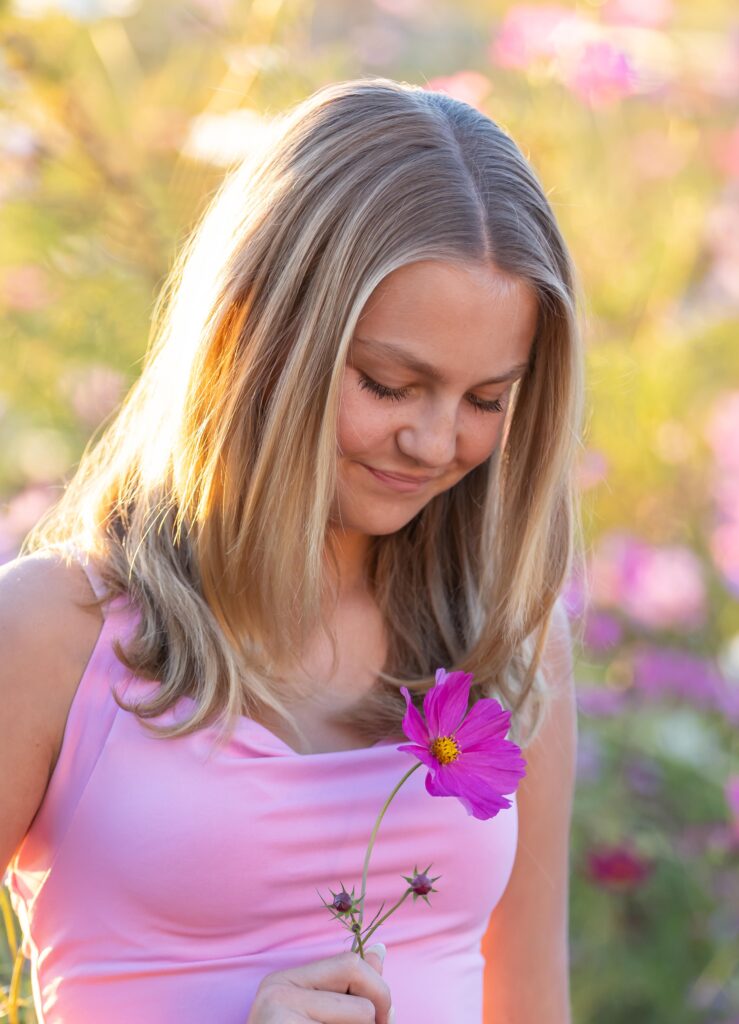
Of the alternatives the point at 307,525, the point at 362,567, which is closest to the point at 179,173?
the point at 362,567

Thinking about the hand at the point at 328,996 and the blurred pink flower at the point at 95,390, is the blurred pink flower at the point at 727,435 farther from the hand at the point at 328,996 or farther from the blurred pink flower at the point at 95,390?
the hand at the point at 328,996

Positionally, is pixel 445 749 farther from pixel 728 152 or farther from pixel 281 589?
pixel 728 152

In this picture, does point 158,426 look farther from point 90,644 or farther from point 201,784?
Answer: point 201,784

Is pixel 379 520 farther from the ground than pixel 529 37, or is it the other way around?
pixel 529 37

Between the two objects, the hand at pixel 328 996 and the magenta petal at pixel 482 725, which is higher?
the magenta petal at pixel 482 725

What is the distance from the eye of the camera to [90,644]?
4.32 feet

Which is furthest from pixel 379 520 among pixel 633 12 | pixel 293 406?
pixel 633 12

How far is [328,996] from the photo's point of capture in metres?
1.17

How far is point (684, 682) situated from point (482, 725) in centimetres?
184

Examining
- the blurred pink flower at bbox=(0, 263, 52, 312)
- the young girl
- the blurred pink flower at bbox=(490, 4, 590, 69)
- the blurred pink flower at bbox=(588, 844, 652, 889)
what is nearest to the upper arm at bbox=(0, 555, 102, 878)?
the young girl

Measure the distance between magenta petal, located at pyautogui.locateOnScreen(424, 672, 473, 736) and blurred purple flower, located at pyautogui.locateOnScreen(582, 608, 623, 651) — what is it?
1.72 metres

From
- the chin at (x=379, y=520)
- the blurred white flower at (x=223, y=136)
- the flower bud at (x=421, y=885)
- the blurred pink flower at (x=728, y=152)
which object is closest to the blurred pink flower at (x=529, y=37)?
the blurred white flower at (x=223, y=136)

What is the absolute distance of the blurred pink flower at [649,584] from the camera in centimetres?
296

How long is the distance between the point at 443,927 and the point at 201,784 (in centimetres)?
32
